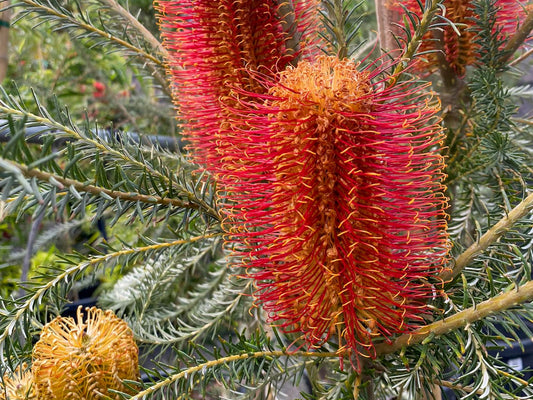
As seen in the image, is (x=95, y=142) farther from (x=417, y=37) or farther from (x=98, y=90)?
(x=98, y=90)

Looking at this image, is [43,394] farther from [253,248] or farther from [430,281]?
[430,281]

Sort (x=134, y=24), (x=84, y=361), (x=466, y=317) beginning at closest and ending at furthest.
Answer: (x=466, y=317)
(x=84, y=361)
(x=134, y=24)

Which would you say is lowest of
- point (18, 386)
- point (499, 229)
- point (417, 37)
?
point (18, 386)

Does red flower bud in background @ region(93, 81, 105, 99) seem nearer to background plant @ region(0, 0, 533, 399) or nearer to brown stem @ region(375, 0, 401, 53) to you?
background plant @ region(0, 0, 533, 399)

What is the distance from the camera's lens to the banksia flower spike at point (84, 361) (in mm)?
376

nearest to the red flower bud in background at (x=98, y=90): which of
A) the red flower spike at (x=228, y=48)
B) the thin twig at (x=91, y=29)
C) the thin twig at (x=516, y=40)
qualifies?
the thin twig at (x=91, y=29)

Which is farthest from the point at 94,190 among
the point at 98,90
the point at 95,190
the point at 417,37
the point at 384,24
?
the point at 98,90

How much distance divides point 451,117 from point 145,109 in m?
0.74

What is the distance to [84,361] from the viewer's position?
39cm

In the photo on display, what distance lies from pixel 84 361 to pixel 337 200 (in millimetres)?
235

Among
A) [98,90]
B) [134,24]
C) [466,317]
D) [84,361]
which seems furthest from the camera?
[98,90]

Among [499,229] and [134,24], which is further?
[134,24]

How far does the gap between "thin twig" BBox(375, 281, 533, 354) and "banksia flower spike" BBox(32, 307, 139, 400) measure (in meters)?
0.20

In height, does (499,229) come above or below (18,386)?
above
